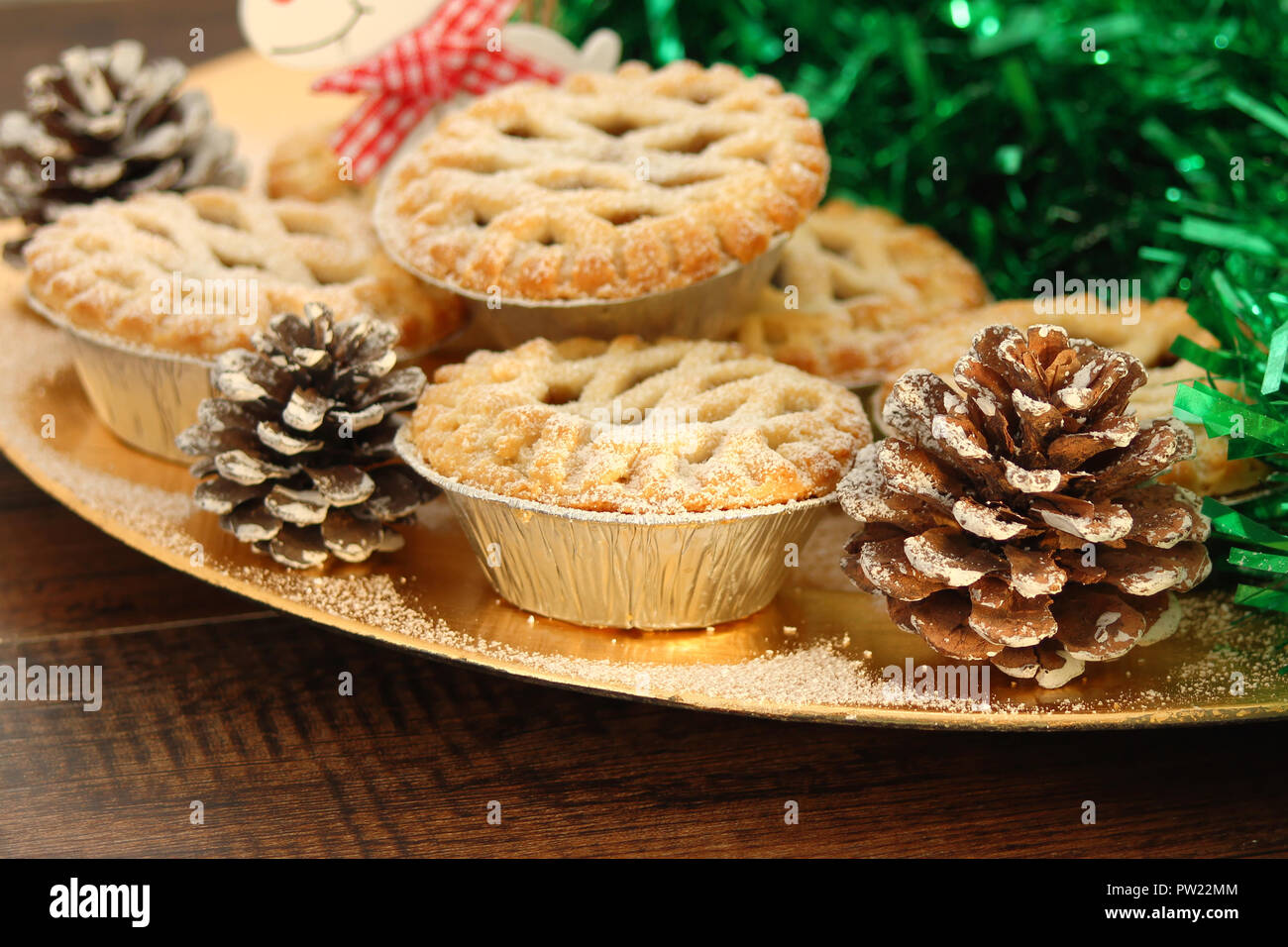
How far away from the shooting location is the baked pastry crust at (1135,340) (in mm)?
821

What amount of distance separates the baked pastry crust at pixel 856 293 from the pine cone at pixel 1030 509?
23cm

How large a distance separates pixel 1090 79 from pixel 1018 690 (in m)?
0.62

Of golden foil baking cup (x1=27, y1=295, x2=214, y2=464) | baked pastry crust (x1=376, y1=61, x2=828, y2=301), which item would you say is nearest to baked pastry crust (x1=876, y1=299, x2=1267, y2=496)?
baked pastry crust (x1=376, y1=61, x2=828, y2=301)

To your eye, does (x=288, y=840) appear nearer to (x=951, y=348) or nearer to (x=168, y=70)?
(x=951, y=348)

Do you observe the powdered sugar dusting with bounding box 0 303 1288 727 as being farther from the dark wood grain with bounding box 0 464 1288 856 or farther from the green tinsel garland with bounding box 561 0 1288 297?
the green tinsel garland with bounding box 561 0 1288 297

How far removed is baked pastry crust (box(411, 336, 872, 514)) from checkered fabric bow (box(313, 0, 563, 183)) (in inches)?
13.8

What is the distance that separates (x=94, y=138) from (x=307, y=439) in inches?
19.6

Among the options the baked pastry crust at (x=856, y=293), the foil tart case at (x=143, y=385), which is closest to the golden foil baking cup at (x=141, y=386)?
the foil tart case at (x=143, y=385)

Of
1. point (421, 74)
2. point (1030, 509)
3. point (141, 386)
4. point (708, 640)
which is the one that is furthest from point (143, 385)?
point (1030, 509)

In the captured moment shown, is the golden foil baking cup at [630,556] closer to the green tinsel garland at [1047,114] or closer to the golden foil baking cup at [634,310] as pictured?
the golden foil baking cup at [634,310]

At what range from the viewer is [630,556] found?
75 centimetres

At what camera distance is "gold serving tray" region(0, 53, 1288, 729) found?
2.35 feet

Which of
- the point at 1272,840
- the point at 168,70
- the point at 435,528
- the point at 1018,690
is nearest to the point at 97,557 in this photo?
the point at 435,528

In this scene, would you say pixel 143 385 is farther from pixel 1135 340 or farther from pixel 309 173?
pixel 1135 340
